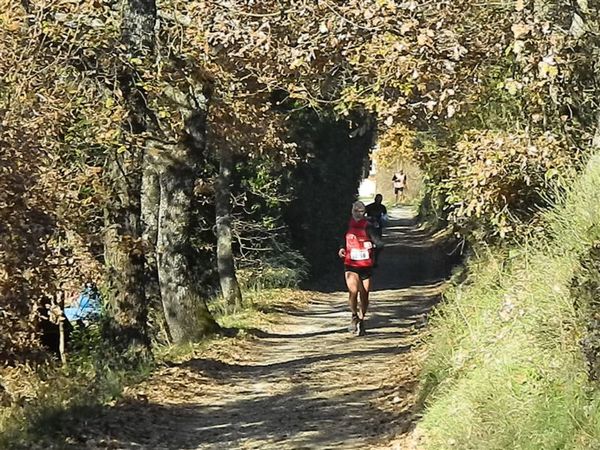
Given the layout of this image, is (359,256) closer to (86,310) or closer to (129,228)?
(129,228)

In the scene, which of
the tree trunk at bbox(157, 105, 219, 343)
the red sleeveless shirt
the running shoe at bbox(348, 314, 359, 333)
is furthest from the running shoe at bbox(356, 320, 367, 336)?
the tree trunk at bbox(157, 105, 219, 343)

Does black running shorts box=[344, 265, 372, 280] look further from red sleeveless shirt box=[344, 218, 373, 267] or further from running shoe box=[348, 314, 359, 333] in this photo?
running shoe box=[348, 314, 359, 333]

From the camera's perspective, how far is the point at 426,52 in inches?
382

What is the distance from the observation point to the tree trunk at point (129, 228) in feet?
44.0

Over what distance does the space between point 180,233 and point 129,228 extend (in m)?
2.28

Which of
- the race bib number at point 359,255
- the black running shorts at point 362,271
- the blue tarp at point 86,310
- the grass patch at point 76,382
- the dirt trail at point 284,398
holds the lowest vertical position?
the dirt trail at point 284,398

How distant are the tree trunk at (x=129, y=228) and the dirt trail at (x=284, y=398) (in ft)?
2.63

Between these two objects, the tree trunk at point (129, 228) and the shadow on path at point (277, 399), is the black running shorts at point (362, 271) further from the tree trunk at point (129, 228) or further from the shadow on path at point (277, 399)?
the tree trunk at point (129, 228)

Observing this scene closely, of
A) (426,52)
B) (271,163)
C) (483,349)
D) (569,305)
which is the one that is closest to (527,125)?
(426,52)

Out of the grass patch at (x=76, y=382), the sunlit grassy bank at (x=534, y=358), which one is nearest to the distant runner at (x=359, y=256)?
the grass patch at (x=76, y=382)

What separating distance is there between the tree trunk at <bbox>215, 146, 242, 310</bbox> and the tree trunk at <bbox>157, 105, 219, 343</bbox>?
563cm

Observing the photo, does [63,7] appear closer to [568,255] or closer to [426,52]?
[426,52]

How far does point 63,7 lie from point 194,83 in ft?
8.79

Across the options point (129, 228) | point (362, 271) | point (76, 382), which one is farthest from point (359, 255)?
point (76, 382)
